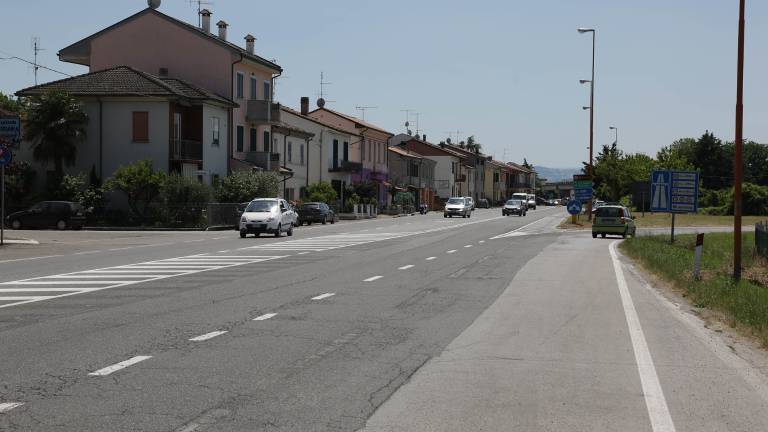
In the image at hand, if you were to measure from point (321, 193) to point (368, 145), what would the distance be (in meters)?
26.6

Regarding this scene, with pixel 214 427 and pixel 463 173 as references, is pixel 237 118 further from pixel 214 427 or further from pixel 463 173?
pixel 463 173

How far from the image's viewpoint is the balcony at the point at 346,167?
7932 cm

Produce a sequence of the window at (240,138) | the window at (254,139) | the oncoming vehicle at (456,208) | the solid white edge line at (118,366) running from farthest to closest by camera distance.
Result: the oncoming vehicle at (456,208) → the window at (254,139) → the window at (240,138) → the solid white edge line at (118,366)

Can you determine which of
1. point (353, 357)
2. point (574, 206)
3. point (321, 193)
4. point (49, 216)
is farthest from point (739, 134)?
point (321, 193)

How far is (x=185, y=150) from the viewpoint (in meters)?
51.2

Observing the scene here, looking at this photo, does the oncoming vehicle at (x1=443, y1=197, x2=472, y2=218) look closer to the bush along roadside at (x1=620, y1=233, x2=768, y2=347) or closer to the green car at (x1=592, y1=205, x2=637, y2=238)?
the green car at (x1=592, y1=205, x2=637, y2=238)

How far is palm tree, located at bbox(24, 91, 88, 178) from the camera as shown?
160ft

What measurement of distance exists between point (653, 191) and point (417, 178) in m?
85.0

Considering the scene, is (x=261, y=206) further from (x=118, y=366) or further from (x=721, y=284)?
(x=118, y=366)

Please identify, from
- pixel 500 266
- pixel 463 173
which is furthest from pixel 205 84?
pixel 463 173

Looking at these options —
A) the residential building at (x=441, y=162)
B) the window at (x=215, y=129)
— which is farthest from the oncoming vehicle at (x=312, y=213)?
the residential building at (x=441, y=162)

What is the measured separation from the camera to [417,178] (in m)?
115

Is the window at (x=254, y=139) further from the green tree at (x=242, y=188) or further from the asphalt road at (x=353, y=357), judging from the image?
the asphalt road at (x=353, y=357)

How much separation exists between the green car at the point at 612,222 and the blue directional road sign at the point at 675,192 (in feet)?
43.2
